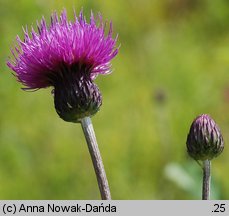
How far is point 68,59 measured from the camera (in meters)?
1.60

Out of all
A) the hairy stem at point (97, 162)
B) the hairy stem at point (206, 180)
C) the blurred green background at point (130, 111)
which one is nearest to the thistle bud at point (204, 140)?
the hairy stem at point (206, 180)

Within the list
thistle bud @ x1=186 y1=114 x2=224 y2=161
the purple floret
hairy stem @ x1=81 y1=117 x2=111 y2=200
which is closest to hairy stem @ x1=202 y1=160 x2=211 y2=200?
thistle bud @ x1=186 y1=114 x2=224 y2=161

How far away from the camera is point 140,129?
4000 millimetres

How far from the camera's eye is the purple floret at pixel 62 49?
1575 mm

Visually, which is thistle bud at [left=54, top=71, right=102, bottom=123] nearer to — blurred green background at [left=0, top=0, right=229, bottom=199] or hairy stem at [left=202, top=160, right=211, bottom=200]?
hairy stem at [left=202, top=160, right=211, bottom=200]

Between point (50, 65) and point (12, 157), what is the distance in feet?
7.35

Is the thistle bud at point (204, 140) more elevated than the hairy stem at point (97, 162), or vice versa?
the thistle bud at point (204, 140)

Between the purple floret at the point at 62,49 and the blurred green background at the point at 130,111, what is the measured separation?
5.08 ft

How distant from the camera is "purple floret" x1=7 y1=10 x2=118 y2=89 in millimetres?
1575

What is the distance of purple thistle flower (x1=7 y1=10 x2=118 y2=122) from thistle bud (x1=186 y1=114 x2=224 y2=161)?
0.24 metres

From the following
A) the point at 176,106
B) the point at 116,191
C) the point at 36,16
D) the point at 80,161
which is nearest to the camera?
the point at 116,191

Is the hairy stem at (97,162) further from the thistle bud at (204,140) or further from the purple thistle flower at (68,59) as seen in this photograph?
the thistle bud at (204,140)
